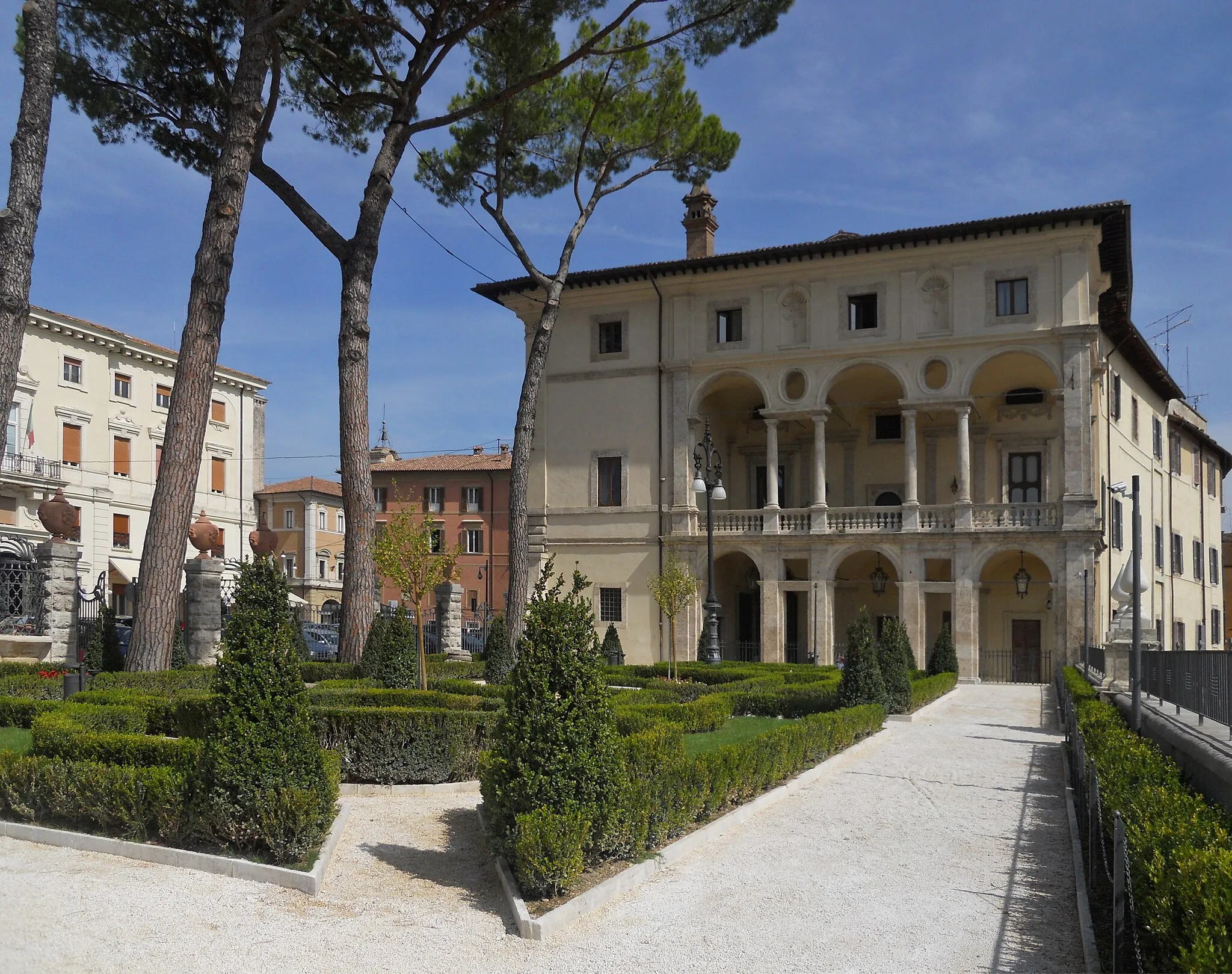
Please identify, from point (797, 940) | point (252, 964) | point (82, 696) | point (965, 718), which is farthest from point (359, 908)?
point (965, 718)

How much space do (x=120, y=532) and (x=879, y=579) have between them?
2806cm

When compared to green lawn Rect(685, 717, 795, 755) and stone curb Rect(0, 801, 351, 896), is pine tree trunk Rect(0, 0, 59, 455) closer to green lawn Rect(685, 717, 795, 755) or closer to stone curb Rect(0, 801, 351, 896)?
stone curb Rect(0, 801, 351, 896)

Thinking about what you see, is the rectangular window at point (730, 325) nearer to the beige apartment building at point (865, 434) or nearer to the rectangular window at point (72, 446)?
the beige apartment building at point (865, 434)

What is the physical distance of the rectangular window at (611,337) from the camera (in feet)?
111

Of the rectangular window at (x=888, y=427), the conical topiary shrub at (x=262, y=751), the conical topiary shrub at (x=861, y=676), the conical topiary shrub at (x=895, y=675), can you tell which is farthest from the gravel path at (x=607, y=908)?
the rectangular window at (x=888, y=427)

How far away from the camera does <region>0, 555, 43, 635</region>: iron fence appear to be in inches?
791

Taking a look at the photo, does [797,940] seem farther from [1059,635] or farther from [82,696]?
[1059,635]

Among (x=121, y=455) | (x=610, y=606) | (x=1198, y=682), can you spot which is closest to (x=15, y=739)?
(x=1198, y=682)

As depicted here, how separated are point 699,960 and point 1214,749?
4.03 metres

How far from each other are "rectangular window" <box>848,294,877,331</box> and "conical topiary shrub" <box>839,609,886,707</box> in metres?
15.8

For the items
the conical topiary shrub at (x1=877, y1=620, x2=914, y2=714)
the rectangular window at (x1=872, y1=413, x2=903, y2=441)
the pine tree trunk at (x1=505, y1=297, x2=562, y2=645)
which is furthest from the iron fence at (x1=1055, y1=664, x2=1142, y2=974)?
the rectangular window at (x1=872, y1=413, x2=903, y2=441)

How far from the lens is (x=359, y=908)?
6684mm

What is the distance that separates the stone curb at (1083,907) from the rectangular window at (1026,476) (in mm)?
22871

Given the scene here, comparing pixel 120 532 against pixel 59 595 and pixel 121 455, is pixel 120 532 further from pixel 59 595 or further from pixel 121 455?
pixel 59 595
